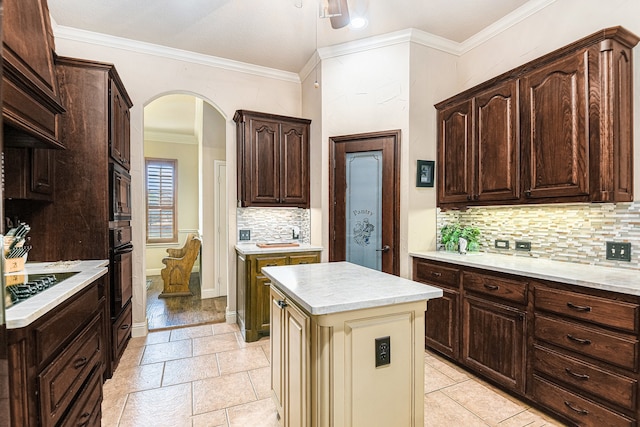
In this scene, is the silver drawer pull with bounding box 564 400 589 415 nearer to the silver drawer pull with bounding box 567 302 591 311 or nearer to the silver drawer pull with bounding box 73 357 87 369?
the silver drawer pull with bounding box 567 302 591 311

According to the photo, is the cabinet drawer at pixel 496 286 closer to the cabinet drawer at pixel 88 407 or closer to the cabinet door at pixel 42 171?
the cabinet drawer at pixel 88 407

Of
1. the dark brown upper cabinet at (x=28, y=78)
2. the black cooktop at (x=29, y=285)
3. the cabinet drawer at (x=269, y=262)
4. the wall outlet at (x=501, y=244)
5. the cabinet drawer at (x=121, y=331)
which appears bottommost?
the cabinet drawer at (x=121, y=331)

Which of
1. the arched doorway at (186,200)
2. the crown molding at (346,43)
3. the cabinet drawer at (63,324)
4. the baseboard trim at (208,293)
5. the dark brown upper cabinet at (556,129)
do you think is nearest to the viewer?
the cabinet drawer at (63,324)

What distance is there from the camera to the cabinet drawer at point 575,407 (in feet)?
5.87

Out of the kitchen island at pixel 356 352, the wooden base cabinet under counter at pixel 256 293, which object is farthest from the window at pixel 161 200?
the kitchen island at pixel 356 352

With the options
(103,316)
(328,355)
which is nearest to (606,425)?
(328,355)

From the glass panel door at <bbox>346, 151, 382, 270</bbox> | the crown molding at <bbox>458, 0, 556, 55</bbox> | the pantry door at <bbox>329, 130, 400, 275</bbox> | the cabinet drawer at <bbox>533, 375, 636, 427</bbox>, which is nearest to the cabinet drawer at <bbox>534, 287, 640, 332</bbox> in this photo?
the cabinet drawer at <bbox>533, 375, 636, 427</bbox>

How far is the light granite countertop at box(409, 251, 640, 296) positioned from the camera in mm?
1808

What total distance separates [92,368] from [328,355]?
1.51 m

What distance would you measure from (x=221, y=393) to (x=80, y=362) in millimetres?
1082

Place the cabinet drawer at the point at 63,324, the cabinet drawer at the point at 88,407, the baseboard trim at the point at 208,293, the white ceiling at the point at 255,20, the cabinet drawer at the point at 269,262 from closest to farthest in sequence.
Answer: the cabinet drawer at the point at 63,324 → the cabinet drawer at the point at 88,407 → the white ceiling at the point at 255,20 → the cabinet drawer at the point at 269,262 → the baseboard trim at the point at 208,293

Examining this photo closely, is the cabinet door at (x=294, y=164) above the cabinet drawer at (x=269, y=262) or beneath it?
above

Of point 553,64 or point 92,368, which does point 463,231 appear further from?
point 92,368

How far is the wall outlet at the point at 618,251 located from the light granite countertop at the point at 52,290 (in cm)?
338
